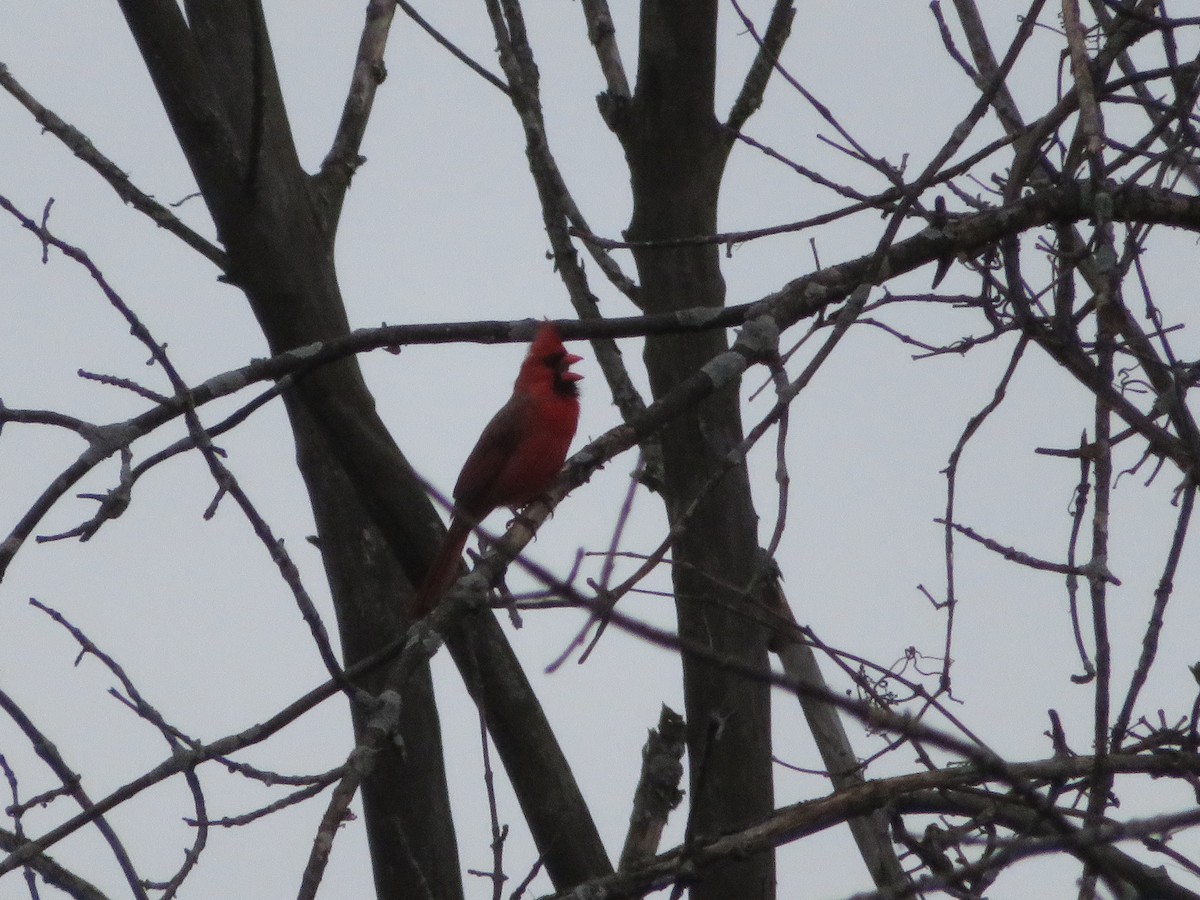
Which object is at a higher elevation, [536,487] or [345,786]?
[536,487]

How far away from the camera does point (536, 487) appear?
19.3 ft

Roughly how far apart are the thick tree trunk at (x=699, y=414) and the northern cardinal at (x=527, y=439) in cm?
119

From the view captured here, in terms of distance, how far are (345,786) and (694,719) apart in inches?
98.8

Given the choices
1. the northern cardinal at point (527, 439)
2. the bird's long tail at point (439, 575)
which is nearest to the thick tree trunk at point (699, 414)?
the bird's long tail at point (439, 575)

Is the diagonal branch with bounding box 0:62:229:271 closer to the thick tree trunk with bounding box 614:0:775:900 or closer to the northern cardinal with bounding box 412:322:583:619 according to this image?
the thick tree trunk with bounding box 614:0:775:900

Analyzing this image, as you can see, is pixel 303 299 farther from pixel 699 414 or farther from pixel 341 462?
pixel 699 414

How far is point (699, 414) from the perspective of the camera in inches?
177

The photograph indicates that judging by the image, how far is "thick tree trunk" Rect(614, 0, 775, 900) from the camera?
435 cm

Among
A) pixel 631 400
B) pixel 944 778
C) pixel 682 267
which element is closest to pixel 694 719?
pixel 631 400

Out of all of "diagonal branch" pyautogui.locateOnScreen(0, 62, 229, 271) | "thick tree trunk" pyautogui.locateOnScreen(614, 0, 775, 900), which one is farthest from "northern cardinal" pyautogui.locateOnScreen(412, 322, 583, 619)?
"diagonal branch" pyautogui.locateOnScreen(0, 62, 229, 271)

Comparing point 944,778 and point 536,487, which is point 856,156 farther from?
point 536,487

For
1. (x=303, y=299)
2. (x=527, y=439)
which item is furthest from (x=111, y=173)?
(x=527, y=439)

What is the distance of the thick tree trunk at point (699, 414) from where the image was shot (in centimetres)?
435

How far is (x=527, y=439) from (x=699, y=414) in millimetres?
1434
